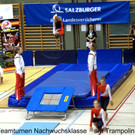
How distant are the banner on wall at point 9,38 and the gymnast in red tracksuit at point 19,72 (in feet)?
19.0

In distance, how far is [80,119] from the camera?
1031 cm

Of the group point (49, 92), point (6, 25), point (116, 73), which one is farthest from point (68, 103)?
point (6, 25)

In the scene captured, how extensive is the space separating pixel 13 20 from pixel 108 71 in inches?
226

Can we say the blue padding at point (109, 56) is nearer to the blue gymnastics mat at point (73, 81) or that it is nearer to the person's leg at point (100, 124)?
the blue gymnastics mat at point (73, 81)

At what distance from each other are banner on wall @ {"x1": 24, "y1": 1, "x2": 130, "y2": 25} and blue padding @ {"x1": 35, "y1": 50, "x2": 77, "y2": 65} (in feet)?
8.50

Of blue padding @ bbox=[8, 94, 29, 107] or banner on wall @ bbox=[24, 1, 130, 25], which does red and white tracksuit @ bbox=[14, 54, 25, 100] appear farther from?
banner on wall @ bbox=[24, 1, 130, 25]

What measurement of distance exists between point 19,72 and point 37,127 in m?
A: 2.28

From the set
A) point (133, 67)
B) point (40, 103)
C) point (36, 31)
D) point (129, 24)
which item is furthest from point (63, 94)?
Result: point (36, 31)

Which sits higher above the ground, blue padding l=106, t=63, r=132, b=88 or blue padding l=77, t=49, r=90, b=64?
blue padding l=77, t=49, r=90, b=64

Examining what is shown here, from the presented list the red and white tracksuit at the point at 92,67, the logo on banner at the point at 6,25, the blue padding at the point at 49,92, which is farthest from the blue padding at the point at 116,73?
the logo on banner at the point at 6,25

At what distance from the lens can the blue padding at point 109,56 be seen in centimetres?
1709

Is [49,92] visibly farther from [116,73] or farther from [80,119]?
[116,73]

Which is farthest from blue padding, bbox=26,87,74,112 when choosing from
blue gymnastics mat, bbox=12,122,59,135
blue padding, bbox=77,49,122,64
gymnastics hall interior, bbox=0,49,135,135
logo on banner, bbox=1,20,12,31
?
logo on banner, bbox=1,20,12,31

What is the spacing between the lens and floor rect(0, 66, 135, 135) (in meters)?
9.62
